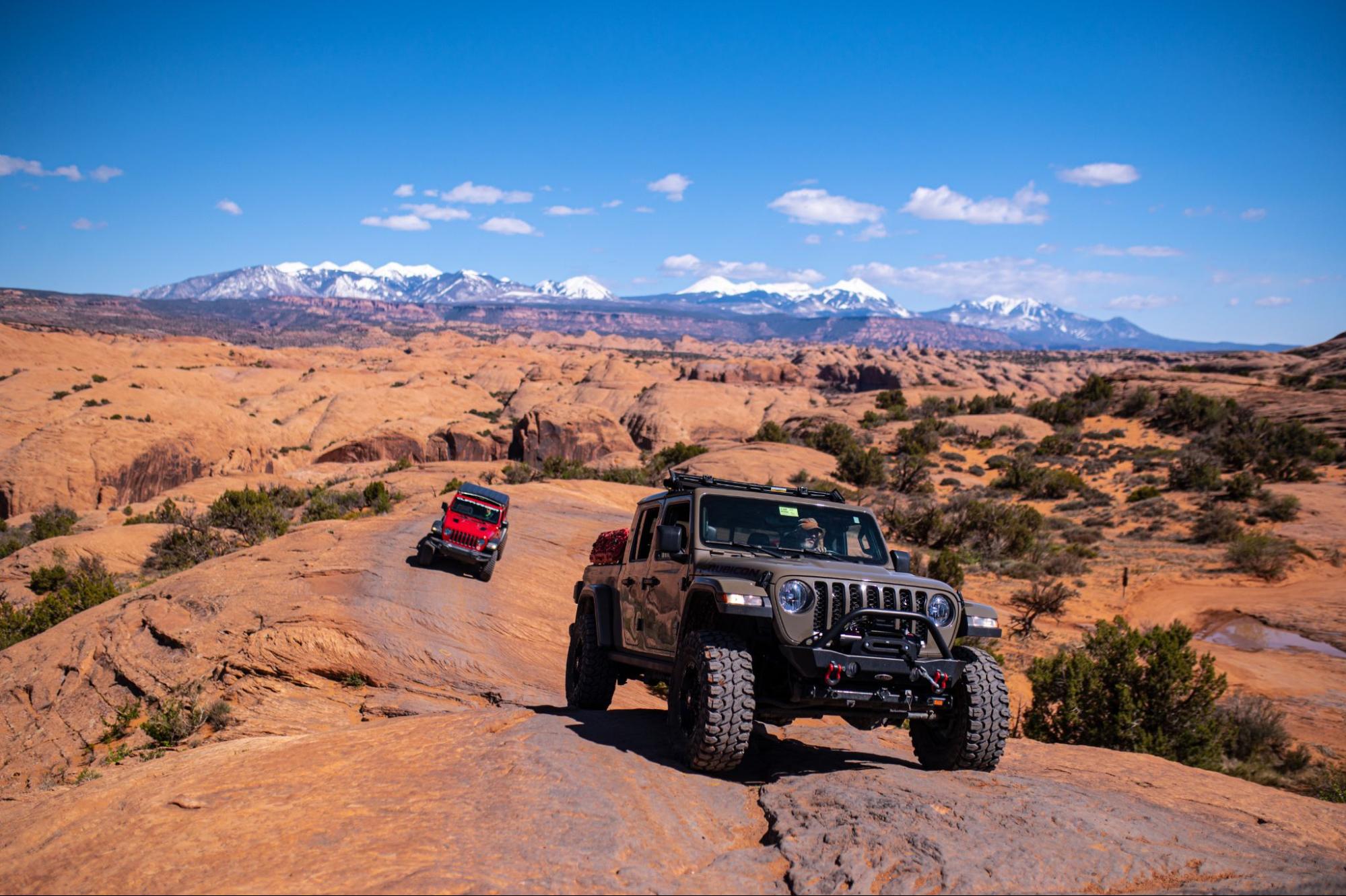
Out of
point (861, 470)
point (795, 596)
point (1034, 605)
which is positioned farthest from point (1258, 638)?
point (861, 470)

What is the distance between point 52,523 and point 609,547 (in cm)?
2034

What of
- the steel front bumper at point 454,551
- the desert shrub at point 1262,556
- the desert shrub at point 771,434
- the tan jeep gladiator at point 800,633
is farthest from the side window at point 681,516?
the desert shrub at point 771,434

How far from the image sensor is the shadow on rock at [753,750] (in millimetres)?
6812

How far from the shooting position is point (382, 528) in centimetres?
1823

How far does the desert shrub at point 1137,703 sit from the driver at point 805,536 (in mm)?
5749

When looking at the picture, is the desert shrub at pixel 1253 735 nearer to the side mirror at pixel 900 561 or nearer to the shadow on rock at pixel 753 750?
the shadow on rock at pixel 753 750

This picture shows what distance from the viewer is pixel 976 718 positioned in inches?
262

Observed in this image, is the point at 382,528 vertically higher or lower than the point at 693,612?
lower

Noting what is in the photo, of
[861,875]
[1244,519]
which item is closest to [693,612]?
[861,875]

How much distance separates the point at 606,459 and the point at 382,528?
19.0 meters

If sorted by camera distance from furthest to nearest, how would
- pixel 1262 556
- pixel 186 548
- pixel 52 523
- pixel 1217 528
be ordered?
pixel 1217 528
pixel 52 523
pixel 1262 556
pixel 186 548

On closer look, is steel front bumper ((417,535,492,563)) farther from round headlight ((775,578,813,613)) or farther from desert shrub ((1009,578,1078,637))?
desert shrub ((1009,578,1078,637))

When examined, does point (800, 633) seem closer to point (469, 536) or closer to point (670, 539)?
point (670, 539)

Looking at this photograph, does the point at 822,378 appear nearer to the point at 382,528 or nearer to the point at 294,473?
the point at 294,473
